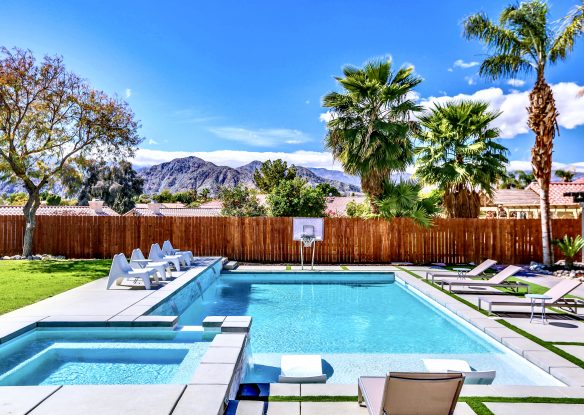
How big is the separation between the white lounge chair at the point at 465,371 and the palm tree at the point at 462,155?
1156 cm

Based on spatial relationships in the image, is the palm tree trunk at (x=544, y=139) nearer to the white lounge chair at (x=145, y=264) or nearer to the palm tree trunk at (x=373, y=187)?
the palm tree trunk at (x=373, y=187)

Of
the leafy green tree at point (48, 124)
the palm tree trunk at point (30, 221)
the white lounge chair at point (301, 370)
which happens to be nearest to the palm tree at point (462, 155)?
the leafy green tree at point (48, 124)

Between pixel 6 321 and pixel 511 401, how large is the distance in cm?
659

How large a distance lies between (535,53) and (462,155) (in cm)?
405

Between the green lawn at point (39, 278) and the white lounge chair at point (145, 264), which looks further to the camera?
the white lounge chair at point (145, 264)

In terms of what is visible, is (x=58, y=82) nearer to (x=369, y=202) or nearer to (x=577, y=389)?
(x=369, y=202)

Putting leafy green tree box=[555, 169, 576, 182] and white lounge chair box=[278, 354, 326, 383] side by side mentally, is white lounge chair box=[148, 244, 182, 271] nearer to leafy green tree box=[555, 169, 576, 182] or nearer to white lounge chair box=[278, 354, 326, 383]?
white lounge chair box=[278, 354, 326, 383]

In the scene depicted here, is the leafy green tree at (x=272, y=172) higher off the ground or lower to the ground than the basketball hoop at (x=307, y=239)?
higher

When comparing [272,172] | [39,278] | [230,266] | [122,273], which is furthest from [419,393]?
[272,172]

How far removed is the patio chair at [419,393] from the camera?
308 centimetres

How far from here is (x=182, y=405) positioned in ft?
11.4

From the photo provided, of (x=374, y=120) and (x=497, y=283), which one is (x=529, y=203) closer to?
(x=374, y=120)

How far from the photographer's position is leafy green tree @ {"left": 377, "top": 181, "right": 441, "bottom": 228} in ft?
51.0

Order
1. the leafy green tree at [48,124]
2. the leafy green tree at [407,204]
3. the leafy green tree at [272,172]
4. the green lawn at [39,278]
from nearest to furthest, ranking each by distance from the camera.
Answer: the green lawn at [39,278] → the leafy green tree at [48,124] → the leafy green tree at [407,204] → the leafy green tree at [272,172]
